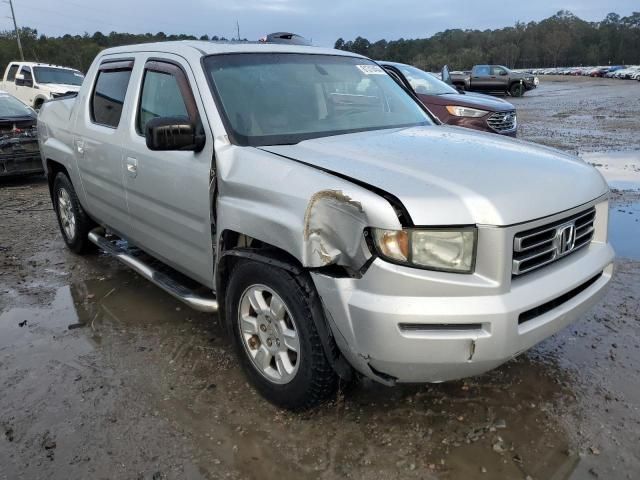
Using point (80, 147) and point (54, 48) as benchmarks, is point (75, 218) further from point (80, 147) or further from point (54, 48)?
point (54, 48)

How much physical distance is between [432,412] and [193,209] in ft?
→ 5.63

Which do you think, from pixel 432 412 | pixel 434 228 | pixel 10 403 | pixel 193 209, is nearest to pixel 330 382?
pixel 432 412

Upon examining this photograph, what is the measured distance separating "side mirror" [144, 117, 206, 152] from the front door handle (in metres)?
0.75

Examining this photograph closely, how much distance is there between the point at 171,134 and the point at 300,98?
876mm

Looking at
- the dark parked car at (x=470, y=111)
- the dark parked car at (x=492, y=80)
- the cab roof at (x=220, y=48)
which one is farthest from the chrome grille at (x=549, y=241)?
the dark parked car at (x=492, y=80)

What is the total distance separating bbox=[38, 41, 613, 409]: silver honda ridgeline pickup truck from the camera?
2.22m

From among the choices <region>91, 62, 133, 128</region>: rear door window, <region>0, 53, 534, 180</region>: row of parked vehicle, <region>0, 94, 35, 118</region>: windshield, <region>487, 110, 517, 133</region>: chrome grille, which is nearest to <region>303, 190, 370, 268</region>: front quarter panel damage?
<region>91, 62, 133, 128</region>: rear door window

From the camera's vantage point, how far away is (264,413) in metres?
2.90

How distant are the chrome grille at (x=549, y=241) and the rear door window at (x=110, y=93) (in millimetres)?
2957

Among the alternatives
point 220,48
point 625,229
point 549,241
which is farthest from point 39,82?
point 549,241

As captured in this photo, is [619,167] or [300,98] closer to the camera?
[300,98]

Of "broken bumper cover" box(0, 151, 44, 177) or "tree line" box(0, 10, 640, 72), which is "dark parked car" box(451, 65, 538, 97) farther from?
"tree line" box(0, 10, 640, 72)

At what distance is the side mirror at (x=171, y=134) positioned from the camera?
9.60 feet

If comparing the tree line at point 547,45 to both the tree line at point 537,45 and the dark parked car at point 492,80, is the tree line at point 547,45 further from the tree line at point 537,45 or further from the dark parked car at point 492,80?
the dark parked car at point 492,80
